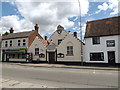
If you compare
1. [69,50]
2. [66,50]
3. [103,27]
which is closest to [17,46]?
[66,50]

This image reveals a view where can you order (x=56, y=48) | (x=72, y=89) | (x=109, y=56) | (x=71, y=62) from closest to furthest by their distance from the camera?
(x=72, y=89)
(x=109, y=56)
(x=71, y=62)
(x=56, y=48)

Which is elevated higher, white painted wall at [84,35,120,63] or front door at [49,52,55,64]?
white painted wall at [84,35,120,63]

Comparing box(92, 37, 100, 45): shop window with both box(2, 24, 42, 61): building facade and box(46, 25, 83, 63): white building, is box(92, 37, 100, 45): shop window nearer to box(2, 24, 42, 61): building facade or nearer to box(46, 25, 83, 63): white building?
box(46, 25, 83, 63): white building

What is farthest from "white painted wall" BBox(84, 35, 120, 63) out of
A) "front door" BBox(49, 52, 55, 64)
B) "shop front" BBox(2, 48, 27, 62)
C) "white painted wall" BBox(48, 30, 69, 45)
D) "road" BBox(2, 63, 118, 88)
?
"shop front" BBox(2, 48, 27, 62)

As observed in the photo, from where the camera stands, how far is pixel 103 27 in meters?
18.0

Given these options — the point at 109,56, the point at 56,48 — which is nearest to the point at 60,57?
the point at 56,48

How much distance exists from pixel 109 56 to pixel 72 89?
42.9 ft

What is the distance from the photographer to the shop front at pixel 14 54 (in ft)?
78.4

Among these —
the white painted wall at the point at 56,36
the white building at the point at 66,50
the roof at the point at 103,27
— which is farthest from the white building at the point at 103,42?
the white painted wall at the point at 56,36

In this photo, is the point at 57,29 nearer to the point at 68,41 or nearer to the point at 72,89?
the point at 68,41

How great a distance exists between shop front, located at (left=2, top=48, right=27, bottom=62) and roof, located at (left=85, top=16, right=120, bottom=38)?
50.9ft

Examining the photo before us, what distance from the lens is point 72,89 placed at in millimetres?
5535

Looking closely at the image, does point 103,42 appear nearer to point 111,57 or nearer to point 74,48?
point 111,57

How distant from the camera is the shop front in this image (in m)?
23.9
